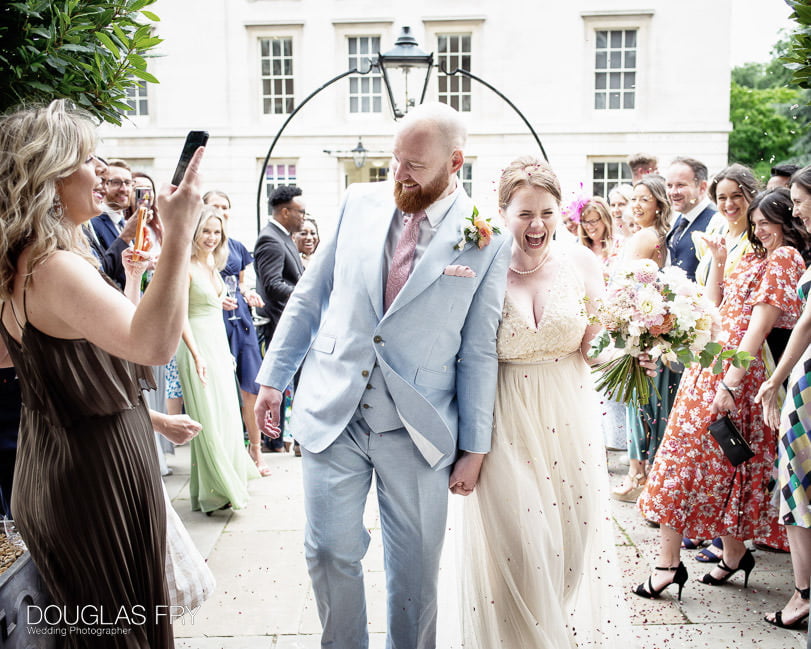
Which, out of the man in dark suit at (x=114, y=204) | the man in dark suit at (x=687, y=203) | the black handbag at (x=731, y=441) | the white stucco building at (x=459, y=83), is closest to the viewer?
the black handbag at (x=731, y=441)

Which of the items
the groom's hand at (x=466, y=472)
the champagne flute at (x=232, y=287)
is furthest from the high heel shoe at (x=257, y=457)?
the groom's hand at (x=466, y=472)

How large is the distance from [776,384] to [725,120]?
70.2ft

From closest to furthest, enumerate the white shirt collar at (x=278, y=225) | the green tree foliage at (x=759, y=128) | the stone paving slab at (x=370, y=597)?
the stone paving slab at (x=370, y=597) → the white shirt collar at (x=278, y=225) → the green tree foliage at (x=759, y=128)

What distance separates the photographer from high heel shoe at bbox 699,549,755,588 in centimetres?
404

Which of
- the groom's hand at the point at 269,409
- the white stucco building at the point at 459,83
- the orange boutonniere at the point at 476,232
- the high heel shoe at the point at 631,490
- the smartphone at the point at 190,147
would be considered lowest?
the high heel shoe at the point at 631,490

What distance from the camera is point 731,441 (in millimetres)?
3850

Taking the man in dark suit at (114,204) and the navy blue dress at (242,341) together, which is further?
the navy blue dress at (242,341)

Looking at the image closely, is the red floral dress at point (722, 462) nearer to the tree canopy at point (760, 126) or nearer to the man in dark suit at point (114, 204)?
the man in dark suit at point (114, 204)

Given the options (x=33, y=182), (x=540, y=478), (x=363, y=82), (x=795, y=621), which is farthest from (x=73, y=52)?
(x=363, y=82)

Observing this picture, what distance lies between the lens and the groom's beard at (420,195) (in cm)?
288

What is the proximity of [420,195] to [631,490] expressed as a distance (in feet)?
11.8

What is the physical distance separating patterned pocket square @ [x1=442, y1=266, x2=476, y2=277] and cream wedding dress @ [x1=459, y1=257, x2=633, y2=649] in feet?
1.04

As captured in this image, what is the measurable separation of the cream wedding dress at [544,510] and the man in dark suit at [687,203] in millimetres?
2801

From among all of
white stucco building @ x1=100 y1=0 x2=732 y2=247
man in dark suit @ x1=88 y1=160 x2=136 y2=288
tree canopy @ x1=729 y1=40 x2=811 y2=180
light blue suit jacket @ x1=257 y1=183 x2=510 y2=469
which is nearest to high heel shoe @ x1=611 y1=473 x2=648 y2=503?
light blue suit jacket @ x1=257 y1=183 x2=510 y2=469
